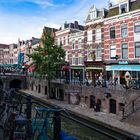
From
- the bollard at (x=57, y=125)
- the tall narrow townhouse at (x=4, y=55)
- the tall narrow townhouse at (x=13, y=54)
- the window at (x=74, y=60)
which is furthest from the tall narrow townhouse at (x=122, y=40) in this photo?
the tall narrow townhouse at (x=4, y=55)

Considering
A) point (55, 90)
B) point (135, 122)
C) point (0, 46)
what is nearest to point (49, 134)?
point (135, 122)

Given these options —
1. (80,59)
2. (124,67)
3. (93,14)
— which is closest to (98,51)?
(80,59)

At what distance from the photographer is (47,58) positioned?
1294 inches

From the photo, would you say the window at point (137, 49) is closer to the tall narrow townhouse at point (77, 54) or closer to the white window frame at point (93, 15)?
the white window frame at point (93, 15)

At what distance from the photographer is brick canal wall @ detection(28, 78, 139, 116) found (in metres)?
23.1

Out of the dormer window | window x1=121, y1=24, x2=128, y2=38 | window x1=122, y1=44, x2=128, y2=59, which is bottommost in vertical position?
window x1=122, y1=44, x2=128, y2=59

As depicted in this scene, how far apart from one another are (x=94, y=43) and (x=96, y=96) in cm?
1000

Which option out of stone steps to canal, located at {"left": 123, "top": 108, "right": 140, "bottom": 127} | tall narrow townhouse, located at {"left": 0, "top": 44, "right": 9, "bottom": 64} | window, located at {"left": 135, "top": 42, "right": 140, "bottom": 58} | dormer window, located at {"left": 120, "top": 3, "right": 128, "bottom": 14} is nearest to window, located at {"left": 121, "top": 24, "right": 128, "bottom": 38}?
dormer window, located at {"left": 120, "top": 3, "right": 128, "bottom": 14}

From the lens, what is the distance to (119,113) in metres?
23.4

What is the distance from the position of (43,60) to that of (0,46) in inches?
2583

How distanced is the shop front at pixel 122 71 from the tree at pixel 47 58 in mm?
6590

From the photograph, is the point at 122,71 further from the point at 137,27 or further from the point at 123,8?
the point at 123,8

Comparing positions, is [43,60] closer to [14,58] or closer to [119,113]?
[119,113]

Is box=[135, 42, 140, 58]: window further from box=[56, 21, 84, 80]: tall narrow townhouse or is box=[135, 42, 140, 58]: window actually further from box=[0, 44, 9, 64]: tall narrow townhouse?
box=[0, 44, 9, 64]: tall narrow townhouse
